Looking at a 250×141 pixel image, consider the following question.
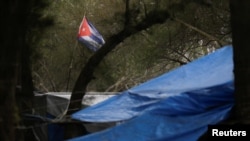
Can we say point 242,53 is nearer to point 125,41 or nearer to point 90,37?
point 90,37

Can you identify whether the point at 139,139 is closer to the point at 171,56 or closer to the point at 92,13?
the point at 171,56

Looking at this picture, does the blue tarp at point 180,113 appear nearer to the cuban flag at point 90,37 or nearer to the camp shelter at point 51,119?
the camp shelter at point 51,119

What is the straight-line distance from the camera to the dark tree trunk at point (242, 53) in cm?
586

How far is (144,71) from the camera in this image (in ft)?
74.7

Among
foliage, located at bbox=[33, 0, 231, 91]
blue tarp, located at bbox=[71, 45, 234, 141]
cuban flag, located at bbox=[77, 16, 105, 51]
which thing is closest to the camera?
blue tarp, located at bbox=[71, 45, 234, 141]

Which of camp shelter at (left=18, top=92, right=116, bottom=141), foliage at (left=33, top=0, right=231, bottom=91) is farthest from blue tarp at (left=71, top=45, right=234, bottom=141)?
camp shelter at (left=18, top=92, right=116, bottom=141)

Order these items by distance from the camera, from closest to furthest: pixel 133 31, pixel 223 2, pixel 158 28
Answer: pixel 133 31 < pixel 223 2 < pixel 158 28

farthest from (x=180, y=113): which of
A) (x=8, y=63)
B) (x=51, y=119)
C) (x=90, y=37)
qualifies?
(x=90, y=37)

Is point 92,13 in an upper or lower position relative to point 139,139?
upper

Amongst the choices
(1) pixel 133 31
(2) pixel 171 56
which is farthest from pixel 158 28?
(1) pixel 133 31

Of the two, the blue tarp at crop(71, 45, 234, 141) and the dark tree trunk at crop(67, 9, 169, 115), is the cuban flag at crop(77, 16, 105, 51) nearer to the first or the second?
the dark tree trunk at crop(67, 9, 169, 115)

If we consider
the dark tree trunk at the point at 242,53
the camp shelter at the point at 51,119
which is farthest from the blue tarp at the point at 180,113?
the camp shelter at the point at 51,119

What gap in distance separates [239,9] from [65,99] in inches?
382

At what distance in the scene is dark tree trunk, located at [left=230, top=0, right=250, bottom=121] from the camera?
231 inches
